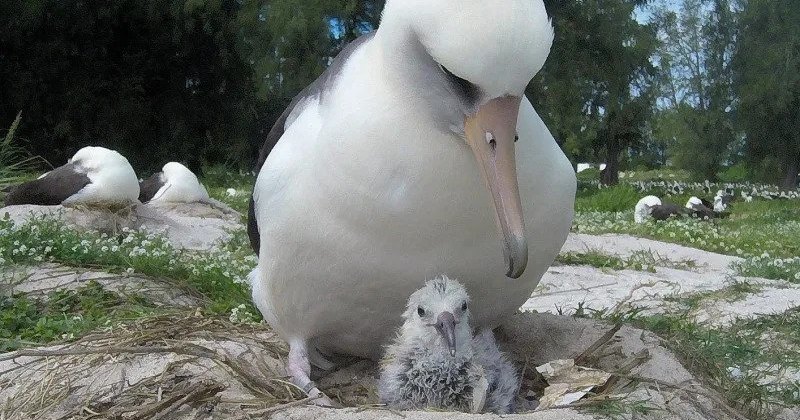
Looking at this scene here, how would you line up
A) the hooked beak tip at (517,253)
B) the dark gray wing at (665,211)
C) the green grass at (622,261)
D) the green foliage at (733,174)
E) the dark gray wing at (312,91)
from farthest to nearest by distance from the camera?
the green foliage at (733,174), the dark gray wing at (665,211), the green grass at (622,261), the dark gray wing at (312,91), the hooked beak tip at (517,253)

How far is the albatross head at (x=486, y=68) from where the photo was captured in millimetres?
1770

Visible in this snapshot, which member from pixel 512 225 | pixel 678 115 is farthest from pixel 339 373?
pixel 678 115

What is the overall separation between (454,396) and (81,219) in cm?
488

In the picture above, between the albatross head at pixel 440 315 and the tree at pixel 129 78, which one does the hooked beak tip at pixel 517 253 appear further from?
the tree at pixel 129 78

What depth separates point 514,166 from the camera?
6.32ft

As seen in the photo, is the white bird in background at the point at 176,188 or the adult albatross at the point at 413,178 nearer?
the adult albatross at the point at 413,178

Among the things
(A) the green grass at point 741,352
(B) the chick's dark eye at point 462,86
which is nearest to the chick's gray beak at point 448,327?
(B) the chick's dark eye at point 462,86

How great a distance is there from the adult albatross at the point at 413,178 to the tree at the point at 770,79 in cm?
2027

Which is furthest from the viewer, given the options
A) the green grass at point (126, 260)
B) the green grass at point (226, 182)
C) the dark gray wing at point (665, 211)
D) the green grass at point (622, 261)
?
the dark gray wing at point (665, 211)

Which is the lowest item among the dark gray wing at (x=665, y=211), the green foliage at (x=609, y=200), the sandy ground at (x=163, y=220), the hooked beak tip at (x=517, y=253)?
the green foliage at (x=609, y=200)

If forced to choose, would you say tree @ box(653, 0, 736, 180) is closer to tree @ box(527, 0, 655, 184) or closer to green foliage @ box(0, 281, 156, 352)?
tree @ box(527, 0, 655, 184)

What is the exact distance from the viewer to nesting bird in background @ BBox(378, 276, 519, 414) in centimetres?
222

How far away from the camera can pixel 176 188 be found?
358 inches

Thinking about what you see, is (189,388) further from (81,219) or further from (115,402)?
(81,219)
